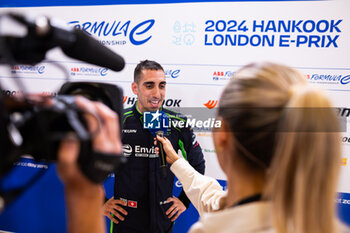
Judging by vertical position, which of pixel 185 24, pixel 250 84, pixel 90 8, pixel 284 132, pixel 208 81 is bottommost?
pixel 284 132

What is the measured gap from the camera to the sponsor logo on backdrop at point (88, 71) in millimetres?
2293

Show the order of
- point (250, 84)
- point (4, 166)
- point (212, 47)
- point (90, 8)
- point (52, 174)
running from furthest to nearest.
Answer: point (52, 174), point (90, 8), point (212, 47), point (250, 84), point (4, 166)

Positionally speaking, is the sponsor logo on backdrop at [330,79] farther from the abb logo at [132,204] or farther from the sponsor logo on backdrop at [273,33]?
the abb logo at [132,204]

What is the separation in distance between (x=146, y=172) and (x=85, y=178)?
1389mm

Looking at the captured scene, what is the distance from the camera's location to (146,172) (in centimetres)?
183

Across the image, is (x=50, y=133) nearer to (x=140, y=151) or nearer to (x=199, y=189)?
(x=199, y=189)

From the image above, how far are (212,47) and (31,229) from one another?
2.26 meters

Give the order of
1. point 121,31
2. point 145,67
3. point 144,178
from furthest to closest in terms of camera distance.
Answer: point 121,31 → point 145,67 → point 144,178

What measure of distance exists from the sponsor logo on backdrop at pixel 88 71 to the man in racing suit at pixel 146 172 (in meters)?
0.49

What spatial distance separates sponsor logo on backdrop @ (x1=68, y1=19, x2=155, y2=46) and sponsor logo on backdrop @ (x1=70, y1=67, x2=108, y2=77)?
0.79 ft

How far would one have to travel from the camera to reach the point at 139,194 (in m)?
1.83

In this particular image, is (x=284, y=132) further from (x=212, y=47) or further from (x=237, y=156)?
(x=212, y=47)

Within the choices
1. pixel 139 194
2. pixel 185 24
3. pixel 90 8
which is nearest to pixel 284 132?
pixel 139 194

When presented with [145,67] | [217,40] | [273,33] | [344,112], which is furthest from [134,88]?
[344,112]
